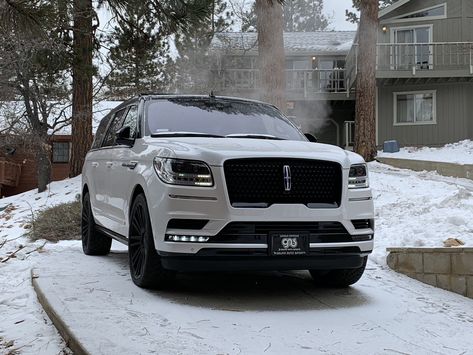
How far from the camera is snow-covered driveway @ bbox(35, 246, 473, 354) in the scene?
372 cm

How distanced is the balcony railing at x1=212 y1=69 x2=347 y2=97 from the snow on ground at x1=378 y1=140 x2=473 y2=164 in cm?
503

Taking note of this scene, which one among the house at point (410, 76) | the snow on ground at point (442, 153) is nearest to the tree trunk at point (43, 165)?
the house at point (410, 76)

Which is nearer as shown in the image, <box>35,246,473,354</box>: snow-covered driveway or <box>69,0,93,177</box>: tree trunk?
<box>35,246,473,354</box>: snow-covered driveway

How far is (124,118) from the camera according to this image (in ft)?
21.3

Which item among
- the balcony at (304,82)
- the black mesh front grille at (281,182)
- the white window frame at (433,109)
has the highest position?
the balcony at (304,82)

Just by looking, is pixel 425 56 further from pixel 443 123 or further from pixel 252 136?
pixel 252 136

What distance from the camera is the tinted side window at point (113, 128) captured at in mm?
6613

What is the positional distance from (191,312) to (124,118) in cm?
298

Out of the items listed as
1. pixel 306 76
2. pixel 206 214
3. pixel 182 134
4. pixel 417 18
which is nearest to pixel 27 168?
pixel 306 76

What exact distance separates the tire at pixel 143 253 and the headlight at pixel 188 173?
0.48 m

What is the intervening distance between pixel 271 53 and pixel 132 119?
685 cm

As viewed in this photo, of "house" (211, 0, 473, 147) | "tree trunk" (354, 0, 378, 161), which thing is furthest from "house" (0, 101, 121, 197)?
"tree trunk" (354, 0, 378, 161)

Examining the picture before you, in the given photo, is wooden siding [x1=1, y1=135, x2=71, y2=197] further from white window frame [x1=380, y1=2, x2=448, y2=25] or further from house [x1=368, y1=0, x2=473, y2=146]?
white window frame [x1=380, y1=2, x2=448, y2=25]

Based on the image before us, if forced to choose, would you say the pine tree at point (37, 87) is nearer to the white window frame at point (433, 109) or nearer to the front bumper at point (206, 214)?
the front bumper at point (206, 214)
